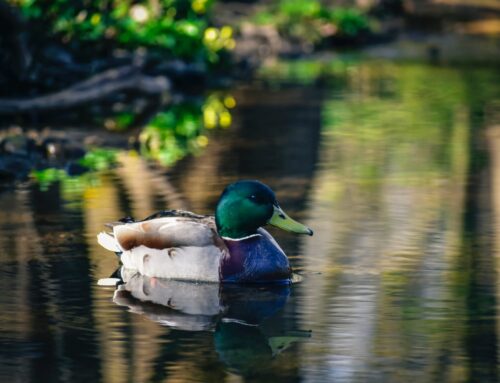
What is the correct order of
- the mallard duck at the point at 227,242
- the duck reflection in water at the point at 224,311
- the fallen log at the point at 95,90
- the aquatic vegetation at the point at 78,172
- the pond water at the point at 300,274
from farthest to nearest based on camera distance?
the fallen log at the point at 95,90
the aquatic vegetation at the point at 78,172
the mallard duck at the point at 227,242
the duck reflection in water at the point at 224,311
the pond water at the point at 300,274

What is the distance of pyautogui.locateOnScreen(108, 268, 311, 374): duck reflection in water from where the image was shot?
28.4 ft

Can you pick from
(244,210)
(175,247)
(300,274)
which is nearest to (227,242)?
(244,210)

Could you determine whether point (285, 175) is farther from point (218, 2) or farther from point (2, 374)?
point (218, 2)

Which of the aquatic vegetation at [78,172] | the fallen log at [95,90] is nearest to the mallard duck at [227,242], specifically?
the aquatic vegetation at [78,172]

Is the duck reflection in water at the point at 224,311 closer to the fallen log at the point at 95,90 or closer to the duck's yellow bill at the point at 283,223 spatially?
the duck's yellow bill at the point at 283,223

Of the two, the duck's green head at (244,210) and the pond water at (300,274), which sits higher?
the duck's green head at (244,210)

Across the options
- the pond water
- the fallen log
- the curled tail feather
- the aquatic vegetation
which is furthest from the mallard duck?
the fallen log

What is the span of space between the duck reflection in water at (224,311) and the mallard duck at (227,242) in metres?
0.09

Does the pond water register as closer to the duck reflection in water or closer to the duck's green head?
the duck reflection in water

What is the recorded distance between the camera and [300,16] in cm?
3388

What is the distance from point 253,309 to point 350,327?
0.79 meters

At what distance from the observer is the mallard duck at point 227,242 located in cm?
1021

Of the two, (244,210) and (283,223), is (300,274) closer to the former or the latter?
(283,223)

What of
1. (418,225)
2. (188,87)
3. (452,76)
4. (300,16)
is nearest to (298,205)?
(418,225)
